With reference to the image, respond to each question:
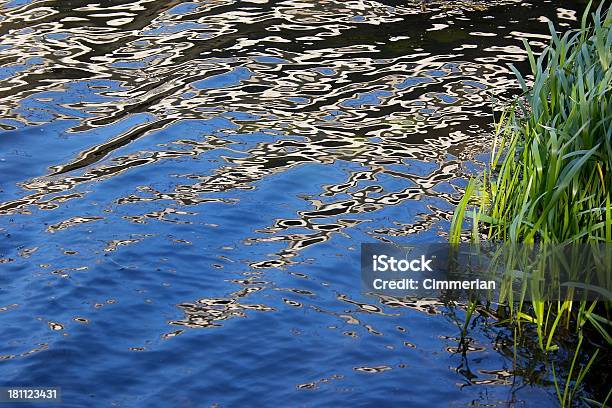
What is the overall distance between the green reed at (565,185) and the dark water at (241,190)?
0.33 m

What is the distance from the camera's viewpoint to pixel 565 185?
200 inches

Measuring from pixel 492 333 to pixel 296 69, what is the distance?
4.84 metres

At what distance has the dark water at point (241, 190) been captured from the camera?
5262mm

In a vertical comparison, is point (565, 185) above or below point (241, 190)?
above

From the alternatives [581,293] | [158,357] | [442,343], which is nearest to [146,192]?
[158,357]

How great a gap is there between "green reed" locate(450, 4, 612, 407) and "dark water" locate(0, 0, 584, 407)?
0.33 metres

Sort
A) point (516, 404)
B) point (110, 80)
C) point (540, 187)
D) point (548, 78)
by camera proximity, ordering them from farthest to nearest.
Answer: point (110, 80) < point (548, 78) < point (540, 187) < point (516, 404)

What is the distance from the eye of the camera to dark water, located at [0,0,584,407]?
526cm

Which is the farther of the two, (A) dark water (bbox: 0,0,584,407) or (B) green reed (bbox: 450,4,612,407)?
(A) dark water (bbox: 0,0,584,407)

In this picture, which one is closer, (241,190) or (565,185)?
(565,185)

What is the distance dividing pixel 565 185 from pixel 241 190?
3.01m

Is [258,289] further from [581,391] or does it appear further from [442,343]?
[581,391]

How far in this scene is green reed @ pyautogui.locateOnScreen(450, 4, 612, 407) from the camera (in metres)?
5.15

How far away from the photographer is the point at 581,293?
543 cm
